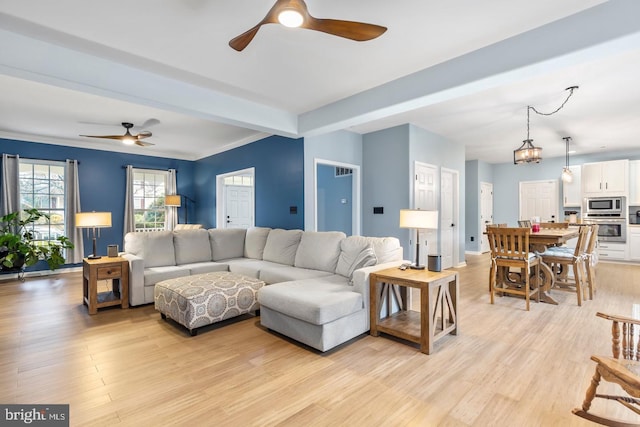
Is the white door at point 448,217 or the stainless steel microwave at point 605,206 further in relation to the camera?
the stainless steel microwave at point 605,206

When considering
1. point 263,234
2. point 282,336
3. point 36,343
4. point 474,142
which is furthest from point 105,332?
point 474,142

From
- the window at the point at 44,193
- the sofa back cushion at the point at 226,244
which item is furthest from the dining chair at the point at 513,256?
the window at the point at 44,193

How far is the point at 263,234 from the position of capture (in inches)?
193

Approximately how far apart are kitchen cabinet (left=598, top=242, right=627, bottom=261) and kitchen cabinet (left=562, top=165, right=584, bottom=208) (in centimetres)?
105

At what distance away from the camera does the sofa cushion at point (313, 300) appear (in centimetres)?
254

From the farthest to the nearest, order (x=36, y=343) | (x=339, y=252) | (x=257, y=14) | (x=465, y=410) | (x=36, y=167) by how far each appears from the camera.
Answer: (x=36, y=167), (x=339, y=252), (x=36, y=343), (x=257, y=14), (x=465, y=410)

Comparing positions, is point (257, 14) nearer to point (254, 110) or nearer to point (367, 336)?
point (254, 110)

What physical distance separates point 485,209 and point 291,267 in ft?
22.9

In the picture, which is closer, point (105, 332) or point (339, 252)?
point (105, 332)

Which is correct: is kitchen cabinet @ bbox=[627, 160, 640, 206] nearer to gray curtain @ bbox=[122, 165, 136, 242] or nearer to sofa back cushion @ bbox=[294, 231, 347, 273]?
sofa back cushion @ bbox=[294, 231, 347, 273]

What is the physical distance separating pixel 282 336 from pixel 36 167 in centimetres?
624

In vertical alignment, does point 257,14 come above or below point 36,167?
above

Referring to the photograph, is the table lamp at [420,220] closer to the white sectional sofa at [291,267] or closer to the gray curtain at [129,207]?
the white sectional sofa at [291,267]

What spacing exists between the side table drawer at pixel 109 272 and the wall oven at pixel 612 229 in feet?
29.2
